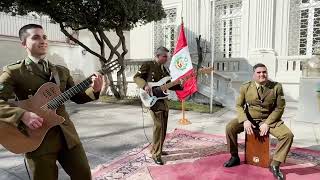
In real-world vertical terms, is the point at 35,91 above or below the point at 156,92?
above

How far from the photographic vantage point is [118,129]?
23.1 ft

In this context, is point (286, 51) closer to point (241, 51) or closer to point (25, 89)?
point (241, 51)

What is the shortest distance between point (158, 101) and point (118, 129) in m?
2.80

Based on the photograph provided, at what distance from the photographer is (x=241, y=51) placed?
12.2 m

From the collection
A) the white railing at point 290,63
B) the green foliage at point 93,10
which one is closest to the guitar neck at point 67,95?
the green foliage at point 93,10

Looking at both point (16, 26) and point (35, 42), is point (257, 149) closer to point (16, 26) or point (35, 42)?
point (35, 42)

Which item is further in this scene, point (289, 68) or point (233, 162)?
point (289, 68)

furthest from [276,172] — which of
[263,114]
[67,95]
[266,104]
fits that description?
[67,95]

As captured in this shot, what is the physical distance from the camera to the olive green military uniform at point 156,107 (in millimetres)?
4516

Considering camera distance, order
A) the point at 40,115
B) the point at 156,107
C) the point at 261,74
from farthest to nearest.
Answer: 1. the point at 156,107
2. the point at 261,74
3. the point at 40,115

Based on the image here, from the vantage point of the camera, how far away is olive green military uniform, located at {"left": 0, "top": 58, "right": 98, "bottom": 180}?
2.43 meters

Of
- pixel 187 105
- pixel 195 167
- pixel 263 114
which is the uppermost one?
pixel 263 114

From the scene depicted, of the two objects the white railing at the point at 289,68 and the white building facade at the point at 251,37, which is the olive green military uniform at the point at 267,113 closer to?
the white building facade at the point at 251,37

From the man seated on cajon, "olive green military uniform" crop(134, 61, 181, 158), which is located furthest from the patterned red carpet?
"olive green military uniform" crop(134, 61, 181, 158)
